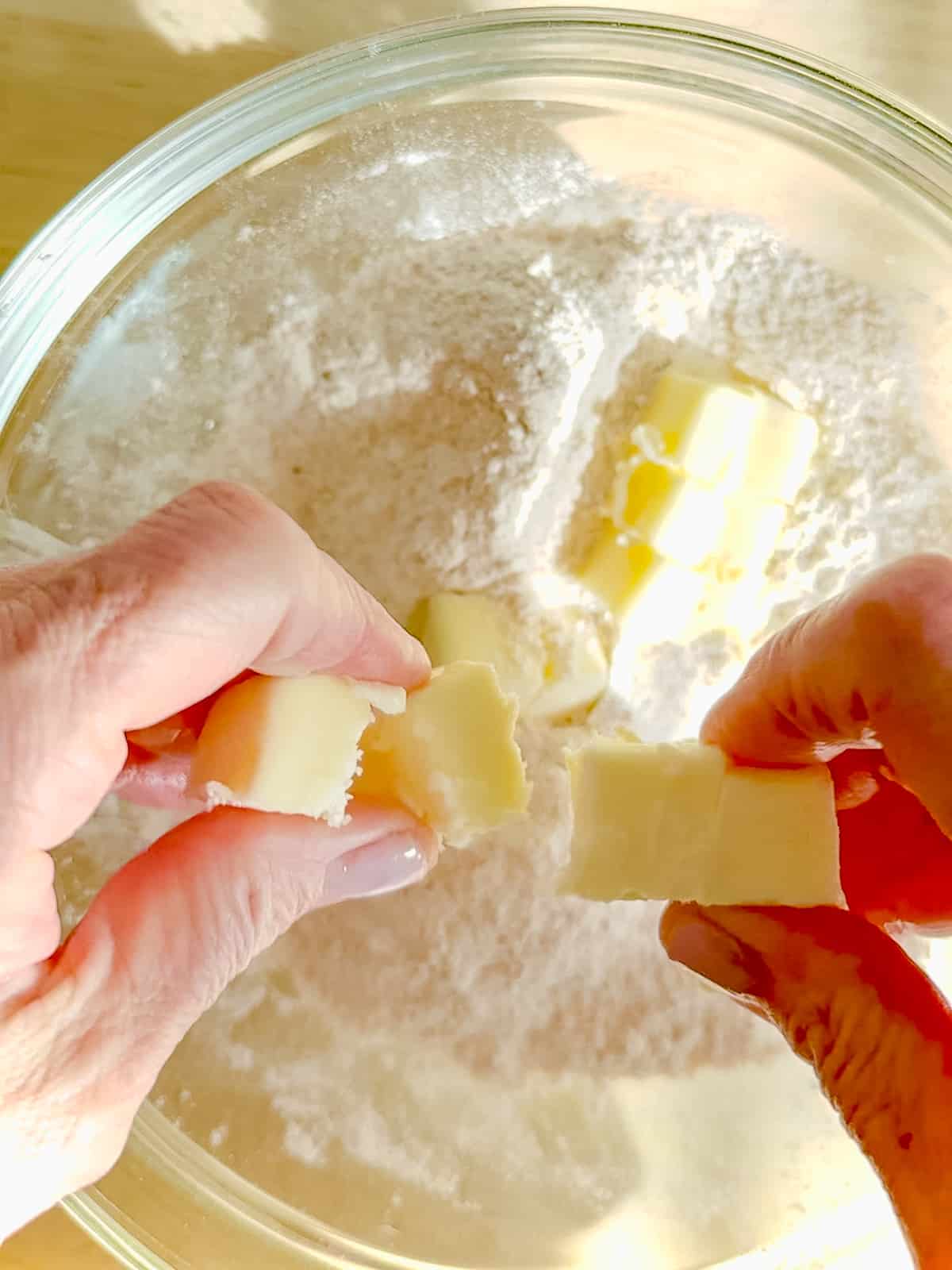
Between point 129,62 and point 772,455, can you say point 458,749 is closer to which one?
point 772,455

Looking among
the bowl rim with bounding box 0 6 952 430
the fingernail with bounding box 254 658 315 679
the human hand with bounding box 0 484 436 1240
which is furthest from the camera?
the bowl rim with bounding box 0 6 952 430

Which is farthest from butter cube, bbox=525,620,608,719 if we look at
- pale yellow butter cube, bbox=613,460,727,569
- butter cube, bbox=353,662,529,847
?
butter cube, bbox=353,662,529,847

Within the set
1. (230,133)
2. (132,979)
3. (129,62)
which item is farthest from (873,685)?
(129,62)

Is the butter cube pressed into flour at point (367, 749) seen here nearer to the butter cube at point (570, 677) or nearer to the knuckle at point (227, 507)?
the knuckle at point (227, 507)

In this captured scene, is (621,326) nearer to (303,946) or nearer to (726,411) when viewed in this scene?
(726,411)

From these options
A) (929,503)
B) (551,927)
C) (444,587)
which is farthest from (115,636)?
(929,503)

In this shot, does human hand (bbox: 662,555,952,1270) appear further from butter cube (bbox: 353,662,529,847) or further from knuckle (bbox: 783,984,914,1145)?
butter cube (bbox: 353,662,529,847)
